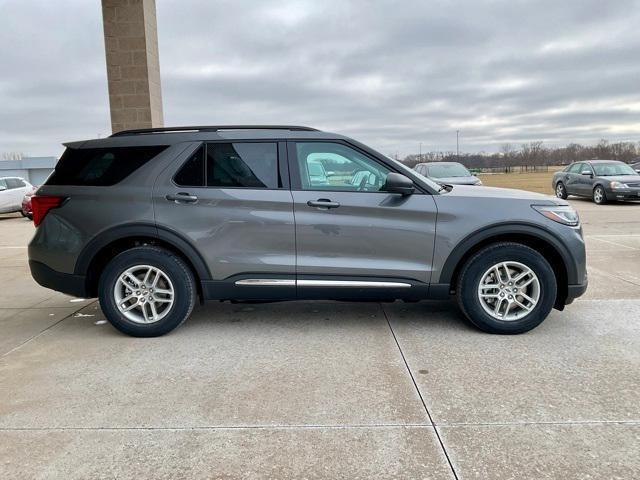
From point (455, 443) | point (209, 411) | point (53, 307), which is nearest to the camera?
point (455, 443)

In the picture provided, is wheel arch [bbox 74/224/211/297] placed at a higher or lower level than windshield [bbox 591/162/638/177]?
lower

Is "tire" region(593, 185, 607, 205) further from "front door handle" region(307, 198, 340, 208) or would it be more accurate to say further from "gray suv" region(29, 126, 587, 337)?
"front door handle" region(307, 198, 340, 208)

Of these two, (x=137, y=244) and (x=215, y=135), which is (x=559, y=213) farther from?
(x=137, y=244)

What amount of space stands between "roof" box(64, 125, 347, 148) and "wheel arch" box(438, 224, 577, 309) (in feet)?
4.78

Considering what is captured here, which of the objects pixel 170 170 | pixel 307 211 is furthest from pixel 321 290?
pixel 170 170

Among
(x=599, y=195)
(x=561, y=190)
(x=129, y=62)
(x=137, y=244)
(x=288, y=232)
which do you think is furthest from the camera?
(x=561, y=190)

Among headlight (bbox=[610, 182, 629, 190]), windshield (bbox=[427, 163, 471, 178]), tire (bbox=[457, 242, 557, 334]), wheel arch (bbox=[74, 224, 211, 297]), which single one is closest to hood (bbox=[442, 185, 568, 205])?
tire (bbox=[457, 242, 557, 334])

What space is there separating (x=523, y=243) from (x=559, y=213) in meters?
0.39

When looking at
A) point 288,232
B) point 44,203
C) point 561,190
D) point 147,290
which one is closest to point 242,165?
point 288,232

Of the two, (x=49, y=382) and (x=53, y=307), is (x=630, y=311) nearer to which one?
(x=49, y=382)

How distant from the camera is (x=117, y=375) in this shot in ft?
12.3

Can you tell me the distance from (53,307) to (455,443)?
15.9 feet

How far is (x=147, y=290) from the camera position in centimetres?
448

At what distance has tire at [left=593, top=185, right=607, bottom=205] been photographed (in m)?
17.1
